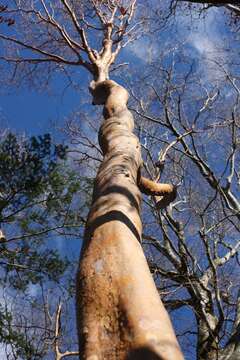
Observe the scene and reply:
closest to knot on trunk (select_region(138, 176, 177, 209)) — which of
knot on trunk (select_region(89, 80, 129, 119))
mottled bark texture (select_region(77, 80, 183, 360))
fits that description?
mottled bark texture (select_region(77, 80, 183, 360))

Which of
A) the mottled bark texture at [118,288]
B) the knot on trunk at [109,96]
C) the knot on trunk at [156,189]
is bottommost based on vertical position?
the mottled bark texture at [118,288]

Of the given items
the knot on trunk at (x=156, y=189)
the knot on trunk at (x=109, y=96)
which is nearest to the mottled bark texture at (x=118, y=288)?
the knot on trunk at (x=156, y=189)

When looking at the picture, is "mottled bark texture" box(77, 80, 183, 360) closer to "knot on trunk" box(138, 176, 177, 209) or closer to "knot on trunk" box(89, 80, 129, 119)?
"knot on trunk" box(138, 176, 177, 209)

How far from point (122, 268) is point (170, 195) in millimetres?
1417

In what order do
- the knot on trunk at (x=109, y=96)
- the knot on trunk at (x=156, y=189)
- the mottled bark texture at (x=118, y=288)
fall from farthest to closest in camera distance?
1. the knot on trunk at (x=109, y=96)
2. the knot on trunk at (x=156, y=189)
3. the mottled bark texture at (x=118, y=288)

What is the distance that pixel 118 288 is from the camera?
1.67 metres

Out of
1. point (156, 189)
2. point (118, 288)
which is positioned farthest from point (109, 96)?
point (118, 288)

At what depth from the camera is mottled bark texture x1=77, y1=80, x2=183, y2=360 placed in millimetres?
1452

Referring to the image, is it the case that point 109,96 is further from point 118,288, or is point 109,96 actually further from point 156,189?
point 118,288

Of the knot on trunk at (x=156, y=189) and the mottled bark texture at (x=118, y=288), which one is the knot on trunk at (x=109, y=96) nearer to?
the knot on trunk at (x=156, y=189)

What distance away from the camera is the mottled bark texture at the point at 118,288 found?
1452 mm

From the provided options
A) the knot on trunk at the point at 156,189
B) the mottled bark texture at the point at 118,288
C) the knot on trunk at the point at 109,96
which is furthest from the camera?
the knot on trunk at the point at 109,96

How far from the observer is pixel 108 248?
1.89m

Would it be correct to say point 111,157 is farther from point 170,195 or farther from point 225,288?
point 225,288
